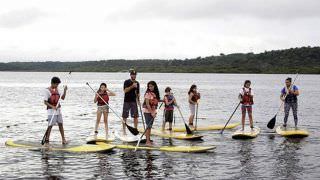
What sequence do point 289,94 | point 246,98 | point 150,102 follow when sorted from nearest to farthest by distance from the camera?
1. point 150,102
2. point 246,98
3. point 289,94

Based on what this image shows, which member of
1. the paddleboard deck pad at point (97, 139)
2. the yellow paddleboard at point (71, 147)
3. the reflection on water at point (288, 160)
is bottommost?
the reflection on water at point (288, 160)

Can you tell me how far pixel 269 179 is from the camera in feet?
36.8

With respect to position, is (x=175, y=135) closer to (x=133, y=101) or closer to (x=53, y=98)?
(x=133, y=101)

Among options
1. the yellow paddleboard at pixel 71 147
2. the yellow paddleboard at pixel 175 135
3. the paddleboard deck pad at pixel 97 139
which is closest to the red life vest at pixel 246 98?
the yellow paddleboard at pixel 175 135

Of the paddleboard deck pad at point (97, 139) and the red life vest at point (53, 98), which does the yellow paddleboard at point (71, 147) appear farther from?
the red life vest at point (53, 98)

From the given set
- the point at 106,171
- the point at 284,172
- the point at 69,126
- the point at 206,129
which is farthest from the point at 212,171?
the point at 69,126

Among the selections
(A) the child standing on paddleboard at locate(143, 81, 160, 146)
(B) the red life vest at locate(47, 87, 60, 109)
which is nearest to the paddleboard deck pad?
(A) the child standing on paddleboard at locate(143, 81, 160, 146)

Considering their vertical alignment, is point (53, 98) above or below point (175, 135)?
above

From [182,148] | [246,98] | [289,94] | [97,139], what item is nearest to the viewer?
[182,148]

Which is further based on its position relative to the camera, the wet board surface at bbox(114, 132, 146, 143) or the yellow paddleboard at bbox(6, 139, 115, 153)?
the wet board surface at bbox(114, 132, 146, 143)

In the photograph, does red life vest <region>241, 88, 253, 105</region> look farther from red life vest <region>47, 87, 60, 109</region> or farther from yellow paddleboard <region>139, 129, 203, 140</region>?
red life vest <region>47, 87, 60, 109</region>

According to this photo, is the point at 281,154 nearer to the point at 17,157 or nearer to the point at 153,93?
the point at 153,93

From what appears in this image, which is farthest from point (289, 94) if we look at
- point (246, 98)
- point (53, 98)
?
point (53, 98)

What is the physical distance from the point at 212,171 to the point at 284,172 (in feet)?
5.79
